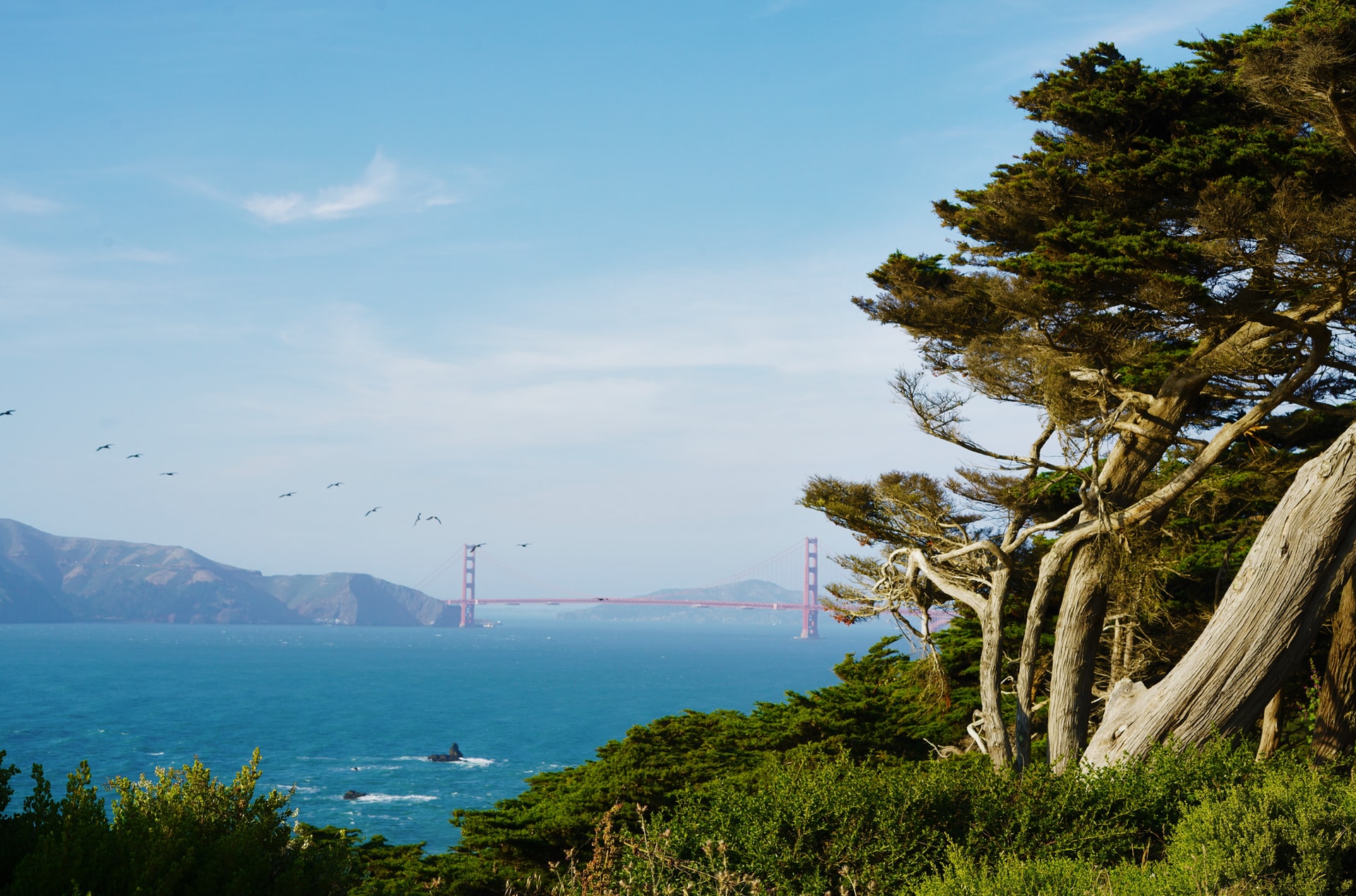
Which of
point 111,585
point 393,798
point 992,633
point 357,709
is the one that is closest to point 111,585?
point 111,585

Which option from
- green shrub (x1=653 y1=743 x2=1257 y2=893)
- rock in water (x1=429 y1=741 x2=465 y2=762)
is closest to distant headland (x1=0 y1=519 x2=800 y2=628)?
rock in water (x1=429 y1=741 x2=465 y2=762)

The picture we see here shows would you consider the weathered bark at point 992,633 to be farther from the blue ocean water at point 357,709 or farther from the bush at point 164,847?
the blue ocean water at point 357,709

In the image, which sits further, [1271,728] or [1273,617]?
[1271,728]

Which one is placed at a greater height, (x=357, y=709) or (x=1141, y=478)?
(x=1141, y=478)

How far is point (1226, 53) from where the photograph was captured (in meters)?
8.56

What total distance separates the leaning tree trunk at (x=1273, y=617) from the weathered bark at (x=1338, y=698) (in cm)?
176

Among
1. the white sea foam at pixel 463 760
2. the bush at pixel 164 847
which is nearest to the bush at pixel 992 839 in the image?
the bush at pixel 164 847

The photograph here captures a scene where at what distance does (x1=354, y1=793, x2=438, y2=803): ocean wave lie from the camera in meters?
36.5

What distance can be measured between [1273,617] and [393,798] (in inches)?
1408

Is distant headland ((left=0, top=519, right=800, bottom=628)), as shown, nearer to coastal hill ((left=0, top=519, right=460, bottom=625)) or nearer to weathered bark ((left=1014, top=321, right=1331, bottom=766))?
coastal hill ((left=0, top=519, right=460, bottom=625))

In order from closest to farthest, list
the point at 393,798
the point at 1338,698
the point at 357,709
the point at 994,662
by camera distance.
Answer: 1. the point at 1338,698
2. the point at 994,662
3. the point at 393,798
4. the point at 357,709

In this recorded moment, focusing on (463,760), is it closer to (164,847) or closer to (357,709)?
(357,709)

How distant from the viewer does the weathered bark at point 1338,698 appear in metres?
8.41

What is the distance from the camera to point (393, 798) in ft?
122
